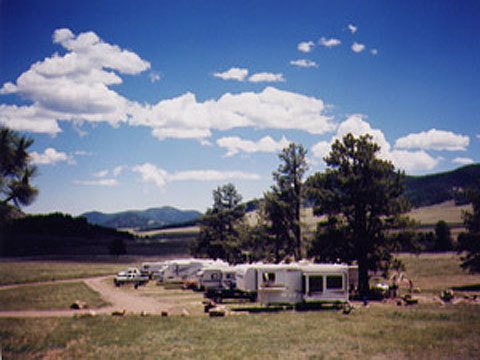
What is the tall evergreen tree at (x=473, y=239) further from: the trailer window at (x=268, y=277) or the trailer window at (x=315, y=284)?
the trailer window at (x=268, y=277)

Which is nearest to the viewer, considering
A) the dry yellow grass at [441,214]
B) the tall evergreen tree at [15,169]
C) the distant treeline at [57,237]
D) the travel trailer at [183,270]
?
the tall evergreen tree at [15,169]

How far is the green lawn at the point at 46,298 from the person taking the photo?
24.6 meters

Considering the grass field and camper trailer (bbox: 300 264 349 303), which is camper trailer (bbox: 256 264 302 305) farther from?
the grass field

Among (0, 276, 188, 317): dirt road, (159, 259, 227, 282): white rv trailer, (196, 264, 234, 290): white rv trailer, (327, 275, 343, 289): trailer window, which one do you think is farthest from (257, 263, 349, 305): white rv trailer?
(159, 259, 227, 282): white rv trailer

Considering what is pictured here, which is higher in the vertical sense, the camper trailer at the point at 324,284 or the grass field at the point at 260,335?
the camper trailer at the point at 324,284

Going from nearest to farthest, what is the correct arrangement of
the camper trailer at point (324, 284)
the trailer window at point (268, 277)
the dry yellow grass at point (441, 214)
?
the camper trailer at point (324, 284), the trailer window at point (268, 277), the dry yellow grass at point (441, 214)

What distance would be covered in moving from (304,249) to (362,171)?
32.7 feet

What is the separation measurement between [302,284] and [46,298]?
18.0 meters

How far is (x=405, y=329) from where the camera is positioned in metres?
17.5

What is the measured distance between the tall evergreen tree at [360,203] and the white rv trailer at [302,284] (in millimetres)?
5831

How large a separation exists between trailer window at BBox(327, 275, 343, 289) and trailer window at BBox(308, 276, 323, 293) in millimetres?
512

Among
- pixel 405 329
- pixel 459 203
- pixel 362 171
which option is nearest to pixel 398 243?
pixel 362 171

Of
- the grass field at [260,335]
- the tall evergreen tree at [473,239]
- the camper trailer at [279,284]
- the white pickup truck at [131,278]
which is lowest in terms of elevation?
Answer: the white pickup truck at [131,278]

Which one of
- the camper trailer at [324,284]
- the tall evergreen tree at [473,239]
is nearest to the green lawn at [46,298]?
the camper trailer at [324,284]
